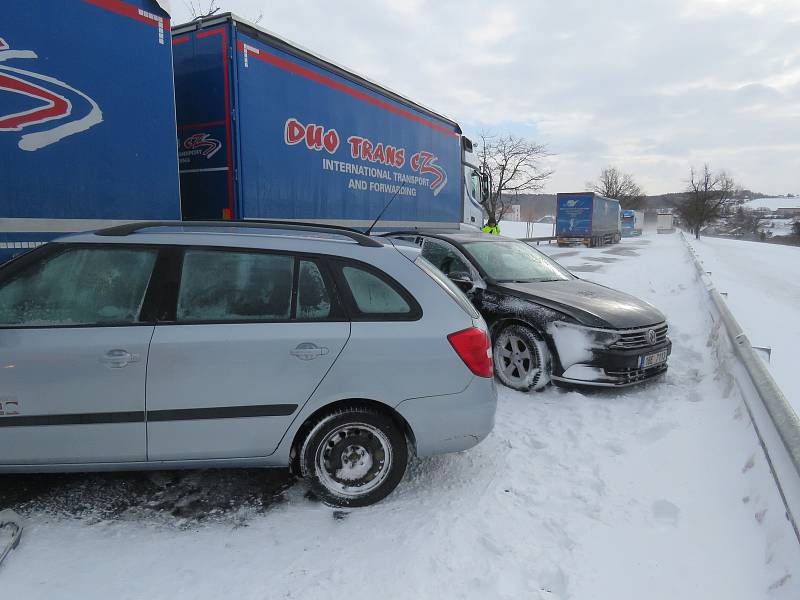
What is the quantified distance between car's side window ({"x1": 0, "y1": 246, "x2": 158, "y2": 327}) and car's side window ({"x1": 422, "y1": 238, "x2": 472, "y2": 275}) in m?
3.50

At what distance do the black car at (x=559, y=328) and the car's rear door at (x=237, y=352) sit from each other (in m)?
2.70

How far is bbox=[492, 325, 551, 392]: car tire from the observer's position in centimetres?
493

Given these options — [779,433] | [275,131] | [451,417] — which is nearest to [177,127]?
[275,131]

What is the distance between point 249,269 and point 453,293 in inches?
49.7

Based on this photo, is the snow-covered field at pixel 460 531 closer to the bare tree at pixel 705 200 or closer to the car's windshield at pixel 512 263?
the car's windshield at pixel 512 263

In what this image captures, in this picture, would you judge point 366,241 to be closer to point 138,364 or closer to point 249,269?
point 249,269

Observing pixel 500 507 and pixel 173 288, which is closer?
pixel 173 288

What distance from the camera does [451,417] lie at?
2.98 metres

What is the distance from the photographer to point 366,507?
9.88ft

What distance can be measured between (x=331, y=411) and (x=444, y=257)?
349 centimetres

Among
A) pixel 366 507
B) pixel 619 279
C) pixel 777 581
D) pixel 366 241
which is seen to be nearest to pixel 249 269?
pixel 366 241

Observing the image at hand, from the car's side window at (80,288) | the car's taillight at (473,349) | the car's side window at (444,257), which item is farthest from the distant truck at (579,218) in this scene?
the car's side window at (80,288)

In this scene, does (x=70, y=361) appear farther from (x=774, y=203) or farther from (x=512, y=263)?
(x=774, y=203)

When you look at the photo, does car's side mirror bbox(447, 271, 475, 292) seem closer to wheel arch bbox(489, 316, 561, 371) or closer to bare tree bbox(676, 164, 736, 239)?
wheel arch bbox(489, 316, 561, 371)
